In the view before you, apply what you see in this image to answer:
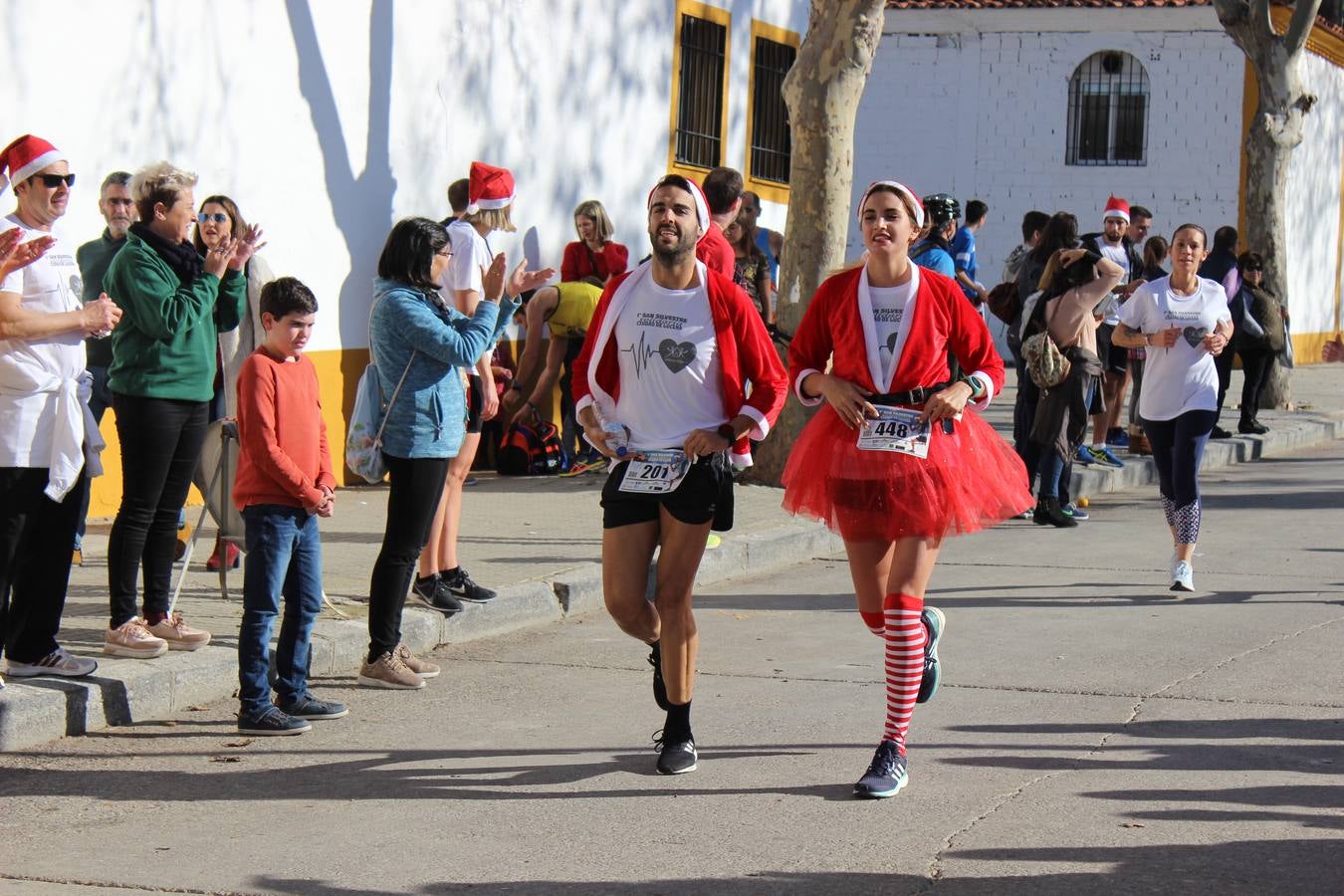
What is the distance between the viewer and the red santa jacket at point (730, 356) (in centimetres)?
623

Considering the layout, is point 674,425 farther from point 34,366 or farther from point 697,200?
point 34,366

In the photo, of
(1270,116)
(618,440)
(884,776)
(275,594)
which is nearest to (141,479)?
(275,594)

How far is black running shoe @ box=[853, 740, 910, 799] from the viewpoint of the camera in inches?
229

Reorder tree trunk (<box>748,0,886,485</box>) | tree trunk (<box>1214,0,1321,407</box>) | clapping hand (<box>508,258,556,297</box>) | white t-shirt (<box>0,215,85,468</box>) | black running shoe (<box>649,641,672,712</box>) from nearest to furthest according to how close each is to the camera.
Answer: black running shoe (<box>649,641,672,712</box>) < white t-shirt (<box>0,215,85,468</box>) < clapping hand (<box>508,258,556,297</box>) < tree trunk (<box>748,0,886,485</box>) < tree trunk (<box>1214,0,1321,407</box>)

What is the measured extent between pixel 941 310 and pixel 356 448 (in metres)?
2.39

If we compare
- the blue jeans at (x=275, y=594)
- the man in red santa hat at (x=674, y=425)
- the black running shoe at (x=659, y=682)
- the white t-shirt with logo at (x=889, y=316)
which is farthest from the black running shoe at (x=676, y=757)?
the blue jeans at (x=275, y=594)

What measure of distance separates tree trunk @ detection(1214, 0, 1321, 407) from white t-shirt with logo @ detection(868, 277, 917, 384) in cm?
1611

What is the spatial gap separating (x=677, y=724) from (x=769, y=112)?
13598 millimetres

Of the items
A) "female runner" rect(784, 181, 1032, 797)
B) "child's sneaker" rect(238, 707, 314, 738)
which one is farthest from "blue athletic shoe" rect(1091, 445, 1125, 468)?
"child's sneaker" rect(238, 707, 314, 738)

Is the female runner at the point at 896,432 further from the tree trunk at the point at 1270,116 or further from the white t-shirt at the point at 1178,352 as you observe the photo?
the tree trunk at the point at 1270,116

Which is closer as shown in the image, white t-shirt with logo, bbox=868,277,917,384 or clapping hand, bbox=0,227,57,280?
white t-shirt with logo, bbox=868,277,917,384

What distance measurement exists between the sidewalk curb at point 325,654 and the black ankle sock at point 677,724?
6.34ft

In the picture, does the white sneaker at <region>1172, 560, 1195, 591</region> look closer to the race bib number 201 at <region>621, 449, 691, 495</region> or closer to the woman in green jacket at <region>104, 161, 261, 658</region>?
the race bib number 201 at <region>621, 449, 691, 495</region>

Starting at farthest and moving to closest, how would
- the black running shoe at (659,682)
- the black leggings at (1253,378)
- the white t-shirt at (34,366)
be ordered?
the black leggings at (1253,378)
the white t-shirt at (34,366)
the black running shoe at (659,682)
